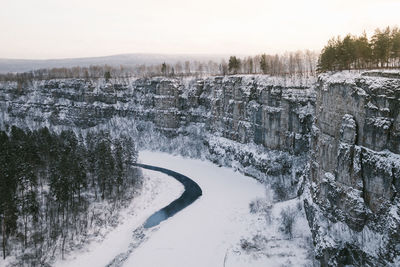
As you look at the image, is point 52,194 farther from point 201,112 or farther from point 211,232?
point 201,112

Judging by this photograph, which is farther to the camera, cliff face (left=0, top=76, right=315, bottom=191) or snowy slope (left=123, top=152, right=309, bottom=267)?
cliff face (left=0, top=76, right=315, bottom=191)

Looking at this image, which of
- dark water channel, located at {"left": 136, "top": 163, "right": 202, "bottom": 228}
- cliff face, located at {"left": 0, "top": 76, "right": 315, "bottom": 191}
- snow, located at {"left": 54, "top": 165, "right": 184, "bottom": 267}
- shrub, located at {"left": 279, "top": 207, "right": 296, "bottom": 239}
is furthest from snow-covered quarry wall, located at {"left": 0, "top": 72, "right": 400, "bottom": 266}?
snow, located at {"left": 54, "top": 165, "right": 184, "bottom": 267}

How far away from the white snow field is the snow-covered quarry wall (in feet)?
12.4

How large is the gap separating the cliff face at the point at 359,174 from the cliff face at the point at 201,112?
19.5 meters

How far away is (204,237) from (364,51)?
3101 cm

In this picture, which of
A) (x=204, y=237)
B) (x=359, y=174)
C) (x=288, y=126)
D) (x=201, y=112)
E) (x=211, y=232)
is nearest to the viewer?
(x=359, y=174)

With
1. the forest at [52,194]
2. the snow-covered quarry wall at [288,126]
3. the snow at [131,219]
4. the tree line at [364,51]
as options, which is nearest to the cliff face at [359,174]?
the snow-covered quarry wall at [288,126]

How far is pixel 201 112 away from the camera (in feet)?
284

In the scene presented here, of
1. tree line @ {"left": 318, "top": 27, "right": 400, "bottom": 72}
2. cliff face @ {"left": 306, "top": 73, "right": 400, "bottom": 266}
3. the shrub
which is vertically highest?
tree line @ {"left": 318, "top": 27, "right": 400, "bottom": 72}

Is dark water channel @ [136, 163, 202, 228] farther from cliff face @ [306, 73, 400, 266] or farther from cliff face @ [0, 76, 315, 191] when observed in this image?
cliff face @ [306, 73, 400, 266]

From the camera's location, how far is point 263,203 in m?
43.7

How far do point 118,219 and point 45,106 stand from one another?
81.9 metres

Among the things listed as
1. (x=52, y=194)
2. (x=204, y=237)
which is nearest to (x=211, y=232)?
(x=204, y=237)

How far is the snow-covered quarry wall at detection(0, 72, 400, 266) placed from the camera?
84.2 ft
